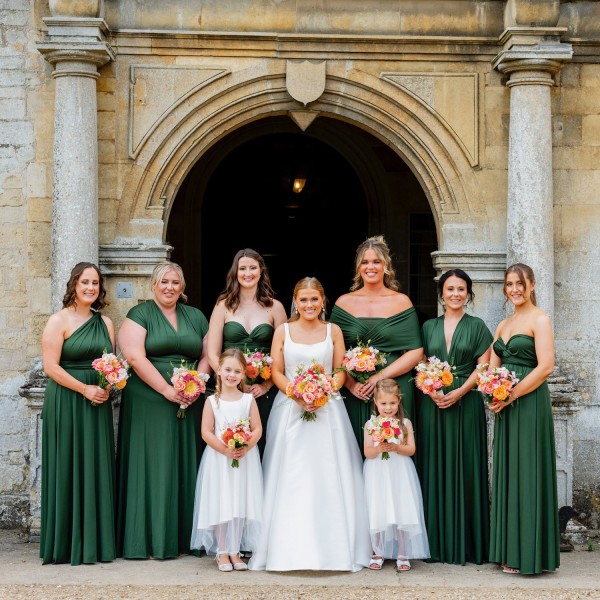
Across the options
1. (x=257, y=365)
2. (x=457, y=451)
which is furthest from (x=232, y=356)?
(x=457, y=451)

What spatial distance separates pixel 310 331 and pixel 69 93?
2.74m

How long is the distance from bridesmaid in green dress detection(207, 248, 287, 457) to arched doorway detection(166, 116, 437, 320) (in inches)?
203

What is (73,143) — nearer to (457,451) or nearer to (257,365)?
(257,365)

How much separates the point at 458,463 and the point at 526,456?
0.53 meters

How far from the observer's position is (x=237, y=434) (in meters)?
6.55

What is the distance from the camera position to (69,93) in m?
7.90

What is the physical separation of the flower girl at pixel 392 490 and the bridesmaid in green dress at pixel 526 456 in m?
0.53

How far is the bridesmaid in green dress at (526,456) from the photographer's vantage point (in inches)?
261

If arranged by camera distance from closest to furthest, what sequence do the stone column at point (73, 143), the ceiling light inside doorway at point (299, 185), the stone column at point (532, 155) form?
the stone column at point (73, 143) < the stone column at point (532, 155) < the ceiling light inside doorway at point (299, 185)

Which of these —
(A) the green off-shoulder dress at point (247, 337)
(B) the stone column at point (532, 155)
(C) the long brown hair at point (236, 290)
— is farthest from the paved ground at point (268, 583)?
(B) the stone column at point (532, 155)

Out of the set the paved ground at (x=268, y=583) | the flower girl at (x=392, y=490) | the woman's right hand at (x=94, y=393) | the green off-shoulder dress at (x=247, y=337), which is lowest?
the paved ground at (x=268, y=583)

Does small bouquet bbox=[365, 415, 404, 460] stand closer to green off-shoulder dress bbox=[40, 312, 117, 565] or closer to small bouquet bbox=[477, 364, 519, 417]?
small bouquet bbox=[477, 364, 519, 417]

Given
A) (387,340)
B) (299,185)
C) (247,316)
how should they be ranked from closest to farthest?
1. (387,340)
2. (247,316)
3. (299,185)

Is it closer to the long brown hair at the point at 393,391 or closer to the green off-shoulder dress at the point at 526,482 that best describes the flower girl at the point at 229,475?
the long brown hair at the point at 393,391
